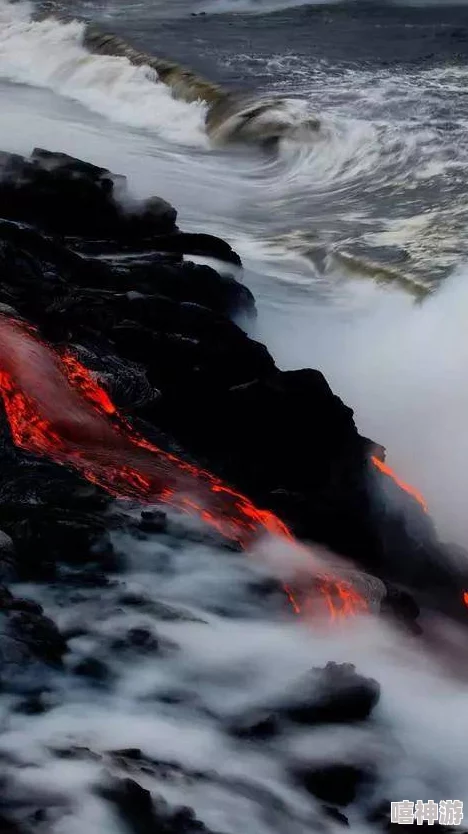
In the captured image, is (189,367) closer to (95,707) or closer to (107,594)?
(107,594)

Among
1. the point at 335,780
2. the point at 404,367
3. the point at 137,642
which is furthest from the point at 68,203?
the point at 335,780

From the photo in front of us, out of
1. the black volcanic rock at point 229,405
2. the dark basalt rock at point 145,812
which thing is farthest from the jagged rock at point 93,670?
the black volcanic rock at point 229,405

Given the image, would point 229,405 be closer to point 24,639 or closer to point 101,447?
point 101,447

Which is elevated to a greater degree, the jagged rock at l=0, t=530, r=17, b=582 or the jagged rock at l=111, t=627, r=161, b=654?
the jagged rock at l=0, t=530, r=17, b=582

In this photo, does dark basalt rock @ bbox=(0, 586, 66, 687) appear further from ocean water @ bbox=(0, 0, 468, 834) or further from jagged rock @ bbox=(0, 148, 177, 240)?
jagged rock @ bbox=(0, 148, 177, 240)

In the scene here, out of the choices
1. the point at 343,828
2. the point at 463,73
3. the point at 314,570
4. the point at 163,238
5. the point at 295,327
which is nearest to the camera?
the point at 343,828

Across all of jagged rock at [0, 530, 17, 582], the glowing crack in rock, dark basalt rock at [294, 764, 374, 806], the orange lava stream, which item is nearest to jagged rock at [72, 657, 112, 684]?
jagged rock at [0, 530, 17, 582]

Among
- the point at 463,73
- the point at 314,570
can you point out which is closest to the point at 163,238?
the point at 314,570
